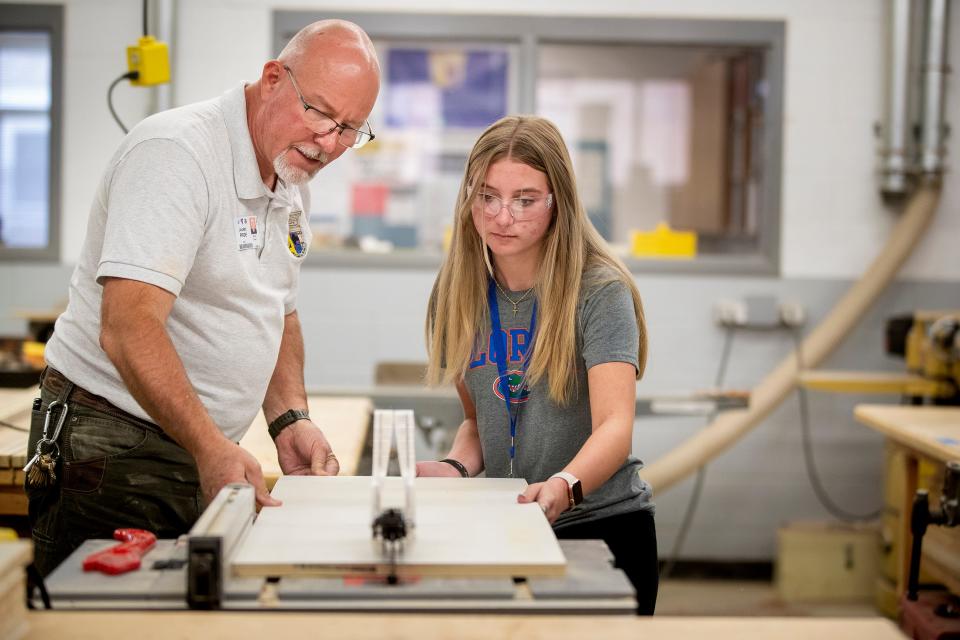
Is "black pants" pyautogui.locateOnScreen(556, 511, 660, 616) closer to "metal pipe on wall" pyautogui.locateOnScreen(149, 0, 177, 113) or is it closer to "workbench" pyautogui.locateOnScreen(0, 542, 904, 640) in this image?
"workbench" pyautogui.locateOnScreen(0, 542, 904, 640)

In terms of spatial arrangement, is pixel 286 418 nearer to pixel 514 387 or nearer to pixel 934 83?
pixel 514 387

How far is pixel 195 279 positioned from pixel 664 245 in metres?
3.00

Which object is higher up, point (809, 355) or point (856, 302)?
point (856, 302)

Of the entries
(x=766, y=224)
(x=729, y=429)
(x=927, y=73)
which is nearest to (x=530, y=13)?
(x=766, y=224)

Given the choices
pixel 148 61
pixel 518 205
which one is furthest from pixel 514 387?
pixel 148 61

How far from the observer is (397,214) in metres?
4.55

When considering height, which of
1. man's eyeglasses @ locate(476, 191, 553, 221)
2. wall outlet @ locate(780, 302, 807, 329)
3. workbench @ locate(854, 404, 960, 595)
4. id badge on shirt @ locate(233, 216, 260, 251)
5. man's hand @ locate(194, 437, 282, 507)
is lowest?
workbench @ locate(854, 404, 960, 595)

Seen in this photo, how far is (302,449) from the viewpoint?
2006 mm

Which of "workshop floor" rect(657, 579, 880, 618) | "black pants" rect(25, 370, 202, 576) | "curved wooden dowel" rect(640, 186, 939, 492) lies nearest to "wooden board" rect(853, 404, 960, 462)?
"curved wooden dowel" rect(640, 186, 939, 492)

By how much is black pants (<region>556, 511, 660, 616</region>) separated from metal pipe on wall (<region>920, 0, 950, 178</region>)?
3.00m

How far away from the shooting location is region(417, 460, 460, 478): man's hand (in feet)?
6.17

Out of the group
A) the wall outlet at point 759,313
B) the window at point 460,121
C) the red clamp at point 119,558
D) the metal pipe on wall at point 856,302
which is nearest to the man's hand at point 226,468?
the red clamp at point 119,558

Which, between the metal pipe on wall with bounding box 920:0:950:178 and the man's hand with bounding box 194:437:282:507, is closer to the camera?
the man's hand with bounding box 194:437:282:507

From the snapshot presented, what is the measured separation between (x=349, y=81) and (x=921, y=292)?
133 inches
